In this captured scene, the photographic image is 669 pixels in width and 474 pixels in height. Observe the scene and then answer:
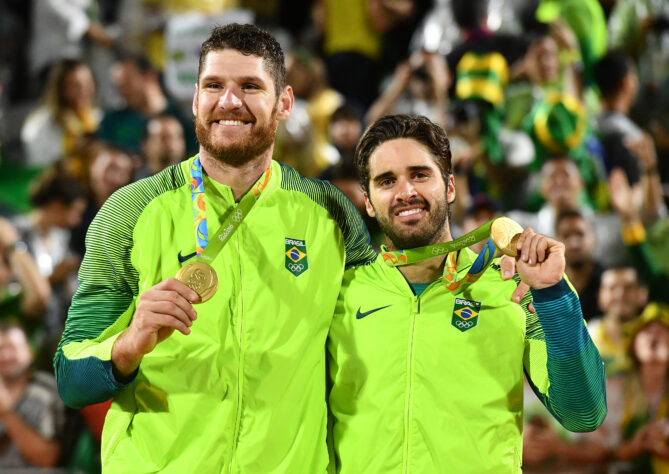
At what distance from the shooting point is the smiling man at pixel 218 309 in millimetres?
2082

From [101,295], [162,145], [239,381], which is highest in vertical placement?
[162,145]

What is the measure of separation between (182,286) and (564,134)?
Result: 426cm

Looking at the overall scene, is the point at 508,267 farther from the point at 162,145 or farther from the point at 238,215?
the point at 162,145

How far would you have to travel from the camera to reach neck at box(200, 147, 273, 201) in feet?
7.39

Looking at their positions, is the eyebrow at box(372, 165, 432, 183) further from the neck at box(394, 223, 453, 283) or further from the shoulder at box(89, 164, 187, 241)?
the shoulder at box(89, 164, 187, 241)

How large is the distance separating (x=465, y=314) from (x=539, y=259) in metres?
0.38

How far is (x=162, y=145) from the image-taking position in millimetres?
5602

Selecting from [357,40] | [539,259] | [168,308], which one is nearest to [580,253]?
[357,40]

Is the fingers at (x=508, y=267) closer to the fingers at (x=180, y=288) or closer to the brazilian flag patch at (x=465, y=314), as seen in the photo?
the brazilian flag patch at (x=465, y=314)

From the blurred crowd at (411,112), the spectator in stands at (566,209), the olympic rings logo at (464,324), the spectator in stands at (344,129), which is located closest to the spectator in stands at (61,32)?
the blurred crowd at (411,112)

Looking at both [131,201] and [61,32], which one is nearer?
[131,201]

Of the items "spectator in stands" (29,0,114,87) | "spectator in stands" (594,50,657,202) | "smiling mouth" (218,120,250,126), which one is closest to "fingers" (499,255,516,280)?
"smiling mouth" (218,120,250,126)

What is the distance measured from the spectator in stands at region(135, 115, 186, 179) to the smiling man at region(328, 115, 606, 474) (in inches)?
133

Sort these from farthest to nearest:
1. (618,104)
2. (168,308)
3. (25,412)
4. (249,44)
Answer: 1. (618,104)
2. (25,412)
3. (249,44)
4. (168,308)
